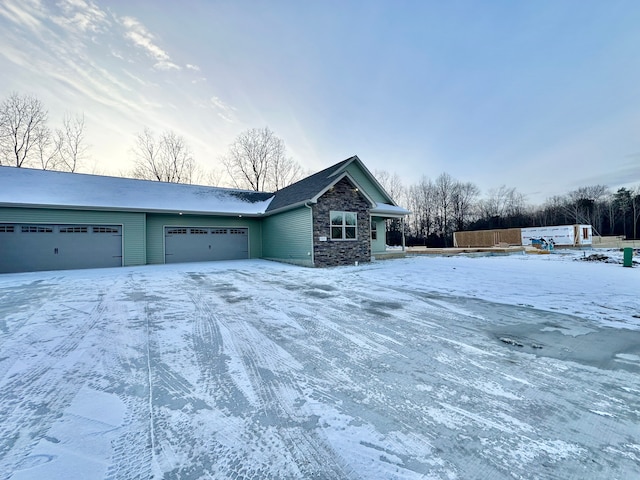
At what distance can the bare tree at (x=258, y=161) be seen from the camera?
94.4 ft

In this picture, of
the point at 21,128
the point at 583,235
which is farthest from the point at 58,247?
the point at 583,235

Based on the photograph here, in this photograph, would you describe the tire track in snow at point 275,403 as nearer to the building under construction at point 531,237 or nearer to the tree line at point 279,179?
the tree line at point 279,179

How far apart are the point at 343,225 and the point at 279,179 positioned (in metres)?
19.0

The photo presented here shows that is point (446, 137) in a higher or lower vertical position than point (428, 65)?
lower

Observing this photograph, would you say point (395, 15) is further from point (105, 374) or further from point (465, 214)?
point (465, 214)

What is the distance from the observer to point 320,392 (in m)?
2.40

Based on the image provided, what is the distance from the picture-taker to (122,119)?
41.7ft

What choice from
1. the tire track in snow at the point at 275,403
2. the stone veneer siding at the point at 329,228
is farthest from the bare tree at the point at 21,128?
the tire track in snow at the point at 275,403

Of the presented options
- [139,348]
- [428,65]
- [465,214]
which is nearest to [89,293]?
[139,348]

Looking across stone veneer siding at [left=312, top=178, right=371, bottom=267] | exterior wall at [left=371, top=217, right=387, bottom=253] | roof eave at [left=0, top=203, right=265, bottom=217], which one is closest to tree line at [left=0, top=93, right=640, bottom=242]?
exterior wall at [left=371, top=217, right=387, bottom=253]

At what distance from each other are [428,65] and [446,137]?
7.54 metres

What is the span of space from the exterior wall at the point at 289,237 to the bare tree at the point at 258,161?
14.5 meters

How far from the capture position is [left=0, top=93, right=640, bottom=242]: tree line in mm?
20547

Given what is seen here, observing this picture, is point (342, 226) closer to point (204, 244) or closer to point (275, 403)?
point (204, 244)
